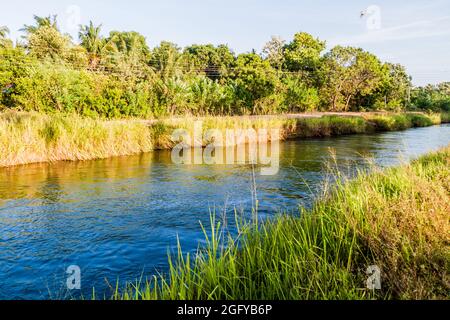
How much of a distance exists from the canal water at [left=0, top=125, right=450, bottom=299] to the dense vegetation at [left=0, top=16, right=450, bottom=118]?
813 cm

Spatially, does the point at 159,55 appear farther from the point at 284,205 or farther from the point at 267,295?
the point at 267,295

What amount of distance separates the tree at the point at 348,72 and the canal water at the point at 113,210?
3170 cm

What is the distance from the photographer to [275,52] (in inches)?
1953

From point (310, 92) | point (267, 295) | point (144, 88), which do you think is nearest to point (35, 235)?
point (267, 295)

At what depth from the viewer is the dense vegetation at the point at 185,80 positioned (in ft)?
66.8

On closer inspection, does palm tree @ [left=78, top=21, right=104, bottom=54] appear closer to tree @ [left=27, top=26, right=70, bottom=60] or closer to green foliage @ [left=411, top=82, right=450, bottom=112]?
tree @ [left=27, top=26, right=70, bottom=60]

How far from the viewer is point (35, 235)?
22.0ft

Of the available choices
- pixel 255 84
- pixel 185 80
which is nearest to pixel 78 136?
pixel 185 80

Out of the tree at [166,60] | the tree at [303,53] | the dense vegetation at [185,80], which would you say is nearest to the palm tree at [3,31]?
the dense vegetation at [185,80]

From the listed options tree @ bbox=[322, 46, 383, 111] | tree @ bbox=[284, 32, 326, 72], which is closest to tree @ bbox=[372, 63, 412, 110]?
tree @ bbox=[322, 46, 383, 111]

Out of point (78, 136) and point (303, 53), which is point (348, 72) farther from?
point (78, 136)

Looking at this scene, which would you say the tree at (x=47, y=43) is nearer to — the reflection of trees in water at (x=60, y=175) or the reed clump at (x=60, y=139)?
the reed clump at (x=60, y=139)

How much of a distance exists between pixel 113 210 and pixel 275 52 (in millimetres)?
44822

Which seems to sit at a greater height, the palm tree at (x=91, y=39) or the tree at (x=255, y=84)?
the palm tree at (x=91, y=39)
